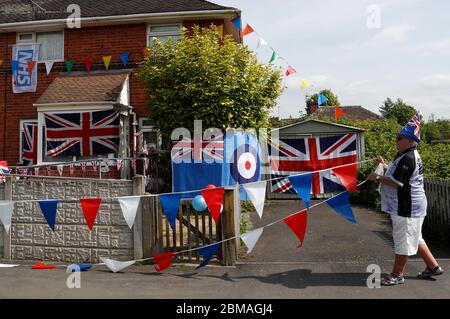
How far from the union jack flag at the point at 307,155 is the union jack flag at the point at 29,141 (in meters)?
7.77

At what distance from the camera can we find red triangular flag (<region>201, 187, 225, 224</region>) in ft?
18.6

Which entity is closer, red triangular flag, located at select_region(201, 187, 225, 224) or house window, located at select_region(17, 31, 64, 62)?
red triangular flag, located at select_region(201, 187, 225, 224)

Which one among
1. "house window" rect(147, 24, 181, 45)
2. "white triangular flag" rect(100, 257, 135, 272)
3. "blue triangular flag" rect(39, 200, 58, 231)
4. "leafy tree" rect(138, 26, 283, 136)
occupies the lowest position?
"white triangular flag" rect(100, 257, 135, 272)

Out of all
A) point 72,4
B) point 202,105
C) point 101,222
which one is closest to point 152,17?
point 72,4

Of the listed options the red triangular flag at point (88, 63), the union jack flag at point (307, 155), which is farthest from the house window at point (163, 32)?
the union jack flag at point (307, 155)

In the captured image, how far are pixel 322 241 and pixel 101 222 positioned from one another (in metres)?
3.96

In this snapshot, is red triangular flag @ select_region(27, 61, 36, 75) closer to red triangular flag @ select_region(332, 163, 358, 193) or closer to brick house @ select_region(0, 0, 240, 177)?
brick house @ select_region(0, 0, 240, 177)

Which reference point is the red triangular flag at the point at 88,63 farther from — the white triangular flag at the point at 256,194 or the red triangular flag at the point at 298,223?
the red triangular flag at the point at 298,223

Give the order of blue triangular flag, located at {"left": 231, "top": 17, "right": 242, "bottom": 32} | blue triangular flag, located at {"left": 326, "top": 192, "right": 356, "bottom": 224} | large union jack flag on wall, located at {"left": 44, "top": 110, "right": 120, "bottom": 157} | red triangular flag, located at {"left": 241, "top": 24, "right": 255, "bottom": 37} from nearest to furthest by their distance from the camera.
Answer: blue triangular flag, located at {"left": 326, "top": 192, "right": 356, "bottom": 224}
large union jack flag on wall, located at {"left": 44, "top": 110, "right": 120, "bottom": 157}
red triangular flag, located at {"left": 241, "top": 24, "right": 255, "bottom": 37}
blue triangular flag, located at {"left": 231, "top": 17, "right": 242, "bottom": 32}

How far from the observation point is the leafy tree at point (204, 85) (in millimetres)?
9320

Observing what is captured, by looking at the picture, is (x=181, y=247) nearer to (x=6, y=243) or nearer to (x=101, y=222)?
(x=101, y=222)

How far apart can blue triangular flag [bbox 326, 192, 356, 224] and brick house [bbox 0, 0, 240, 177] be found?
7.60 meters

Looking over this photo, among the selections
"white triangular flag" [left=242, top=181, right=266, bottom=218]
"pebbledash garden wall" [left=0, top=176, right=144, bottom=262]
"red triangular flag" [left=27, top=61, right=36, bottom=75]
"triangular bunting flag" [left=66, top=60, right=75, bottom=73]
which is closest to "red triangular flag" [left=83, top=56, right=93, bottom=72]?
"triangular bunting flag" [left=66, top=60, right=75, bottom=73]
